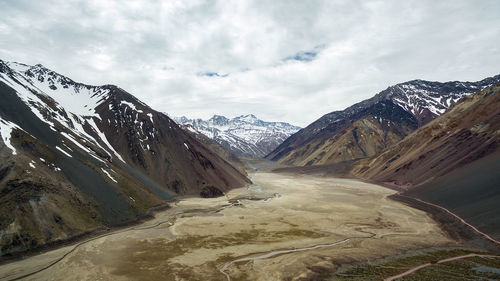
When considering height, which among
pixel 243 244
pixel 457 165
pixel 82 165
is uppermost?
pixel 82 165

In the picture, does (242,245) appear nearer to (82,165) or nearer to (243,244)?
(243,244)

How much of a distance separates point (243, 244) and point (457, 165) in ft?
238

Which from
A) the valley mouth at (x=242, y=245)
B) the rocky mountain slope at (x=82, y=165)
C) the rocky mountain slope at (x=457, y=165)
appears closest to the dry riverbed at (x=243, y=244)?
the valley mouth at (x=242, y=245)

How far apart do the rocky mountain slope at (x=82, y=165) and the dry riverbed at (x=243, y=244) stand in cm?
553

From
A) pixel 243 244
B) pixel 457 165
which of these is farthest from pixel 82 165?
pixel 457 165

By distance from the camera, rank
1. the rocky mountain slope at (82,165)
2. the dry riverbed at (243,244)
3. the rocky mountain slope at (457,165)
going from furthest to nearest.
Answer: the rocky mountain slope at (457,165) < the rocky mountain slope at (82,165) < the dry riverbed at (243,244)

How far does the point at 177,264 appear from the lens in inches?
1394

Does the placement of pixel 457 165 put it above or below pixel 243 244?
above

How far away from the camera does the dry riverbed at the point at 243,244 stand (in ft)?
109

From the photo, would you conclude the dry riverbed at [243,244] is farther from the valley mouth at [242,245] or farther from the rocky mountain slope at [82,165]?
the rocky mountain slope at [82,165]

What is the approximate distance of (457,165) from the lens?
8306 centimetres

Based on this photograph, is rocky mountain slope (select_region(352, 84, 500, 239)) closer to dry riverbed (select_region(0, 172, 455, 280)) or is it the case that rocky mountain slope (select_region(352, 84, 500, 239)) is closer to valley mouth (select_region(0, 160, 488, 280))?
valley mouth (select_region(0, 160, 488, 280))

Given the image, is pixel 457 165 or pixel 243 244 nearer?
pixel 243 244

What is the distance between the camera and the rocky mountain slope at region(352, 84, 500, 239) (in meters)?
55.4
